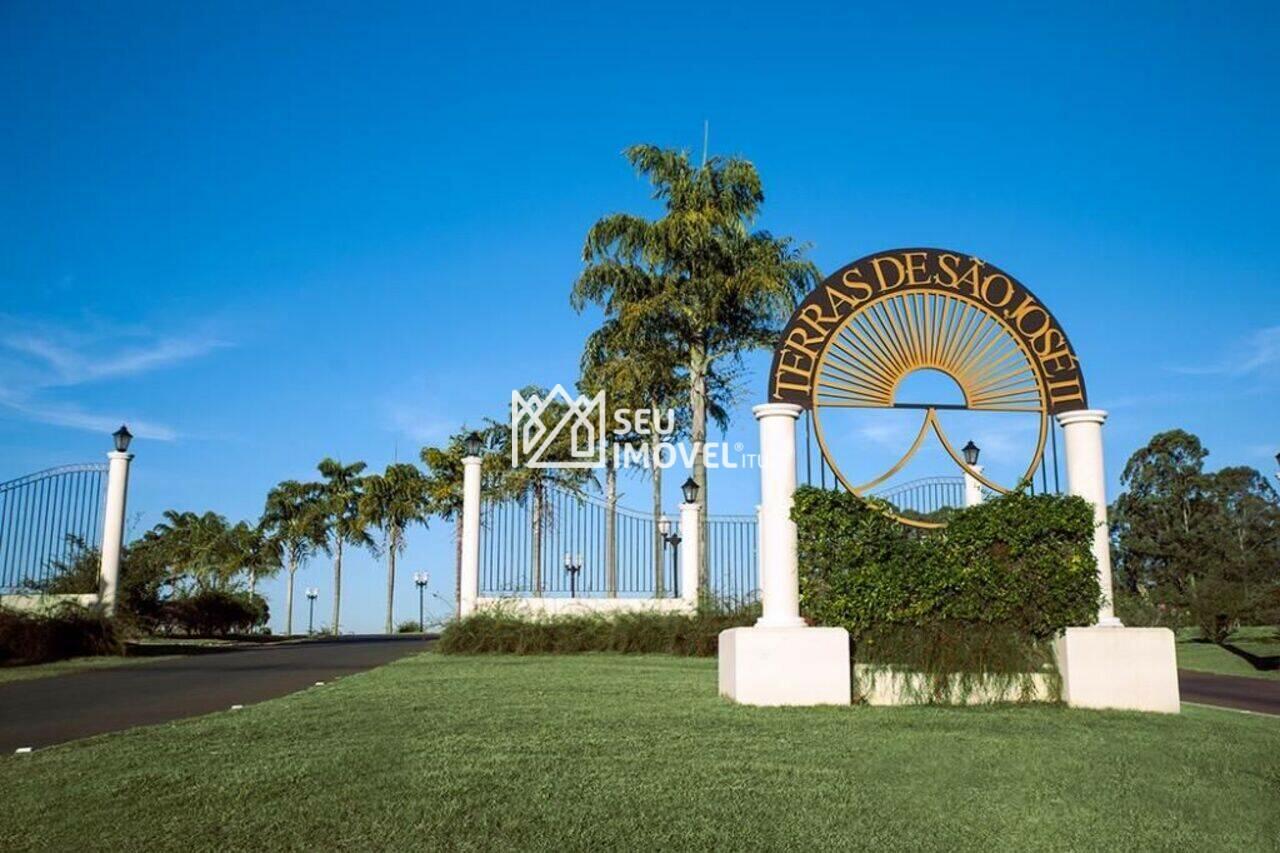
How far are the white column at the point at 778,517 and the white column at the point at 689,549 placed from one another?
9.94 meters

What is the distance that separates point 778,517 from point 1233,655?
14999mm

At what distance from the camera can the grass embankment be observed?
17.0 metres

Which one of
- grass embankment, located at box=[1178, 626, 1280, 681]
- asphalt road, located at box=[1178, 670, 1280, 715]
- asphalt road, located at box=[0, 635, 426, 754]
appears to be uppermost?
asphalt road, located at box=[0, 635, 426, 754]

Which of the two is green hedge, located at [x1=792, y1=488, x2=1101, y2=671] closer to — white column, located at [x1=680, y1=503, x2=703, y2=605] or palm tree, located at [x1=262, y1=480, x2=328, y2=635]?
white column, located at [x1=680, y1=503, x2=703, y2=605]

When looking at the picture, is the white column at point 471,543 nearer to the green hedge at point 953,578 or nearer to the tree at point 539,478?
the tree at point 539,478

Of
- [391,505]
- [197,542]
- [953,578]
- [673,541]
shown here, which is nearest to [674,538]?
[673,541]

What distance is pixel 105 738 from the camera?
23.1ft

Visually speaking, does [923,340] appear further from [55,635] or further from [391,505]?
[391,505]

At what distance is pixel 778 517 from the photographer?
962 cm

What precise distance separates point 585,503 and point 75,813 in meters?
14.8

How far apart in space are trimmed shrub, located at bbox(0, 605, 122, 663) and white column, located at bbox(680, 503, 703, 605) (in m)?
9.99

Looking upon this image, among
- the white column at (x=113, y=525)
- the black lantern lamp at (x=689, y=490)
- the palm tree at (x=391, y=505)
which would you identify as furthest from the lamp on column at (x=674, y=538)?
the palm tree at (x=391, y=505)

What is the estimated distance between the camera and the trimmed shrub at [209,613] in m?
31.3

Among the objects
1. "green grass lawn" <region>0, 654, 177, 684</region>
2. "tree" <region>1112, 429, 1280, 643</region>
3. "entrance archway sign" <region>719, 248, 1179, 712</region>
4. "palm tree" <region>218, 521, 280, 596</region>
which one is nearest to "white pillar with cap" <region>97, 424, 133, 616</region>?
"green grass lawn" <region>0, 654, 177, 684</region>
